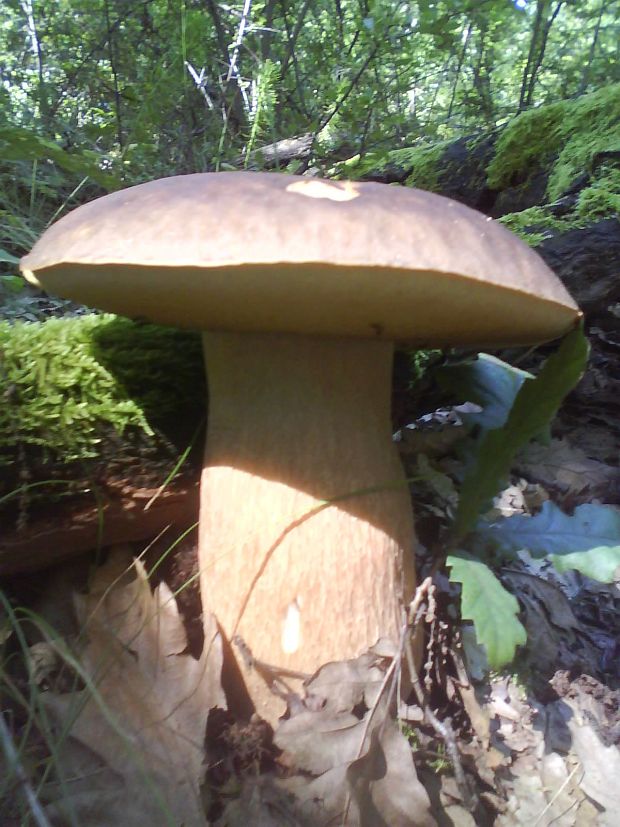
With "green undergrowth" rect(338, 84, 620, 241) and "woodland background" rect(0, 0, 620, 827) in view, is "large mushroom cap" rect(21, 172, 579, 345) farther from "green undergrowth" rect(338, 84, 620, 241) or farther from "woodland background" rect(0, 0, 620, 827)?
"green undergrowth" rect(338, 84, 620, 241)

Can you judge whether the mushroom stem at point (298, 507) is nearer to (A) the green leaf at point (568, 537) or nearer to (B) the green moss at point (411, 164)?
(A) the green leaf at point (568, 537)

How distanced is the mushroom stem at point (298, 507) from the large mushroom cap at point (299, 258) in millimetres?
136

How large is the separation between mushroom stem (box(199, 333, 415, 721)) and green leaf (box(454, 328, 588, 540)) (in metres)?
0.18

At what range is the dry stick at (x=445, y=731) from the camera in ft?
3.71

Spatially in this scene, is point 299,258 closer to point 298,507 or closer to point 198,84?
point 298,507

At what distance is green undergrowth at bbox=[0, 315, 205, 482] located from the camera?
1.15m

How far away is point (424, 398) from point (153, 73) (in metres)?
3.05

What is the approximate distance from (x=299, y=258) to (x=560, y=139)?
211 centimetres

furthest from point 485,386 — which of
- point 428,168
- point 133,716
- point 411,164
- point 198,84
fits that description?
point 198,84

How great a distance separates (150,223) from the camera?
2.88 feet

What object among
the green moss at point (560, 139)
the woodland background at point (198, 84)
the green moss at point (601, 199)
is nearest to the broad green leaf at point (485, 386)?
the green moss at point (601, 199)

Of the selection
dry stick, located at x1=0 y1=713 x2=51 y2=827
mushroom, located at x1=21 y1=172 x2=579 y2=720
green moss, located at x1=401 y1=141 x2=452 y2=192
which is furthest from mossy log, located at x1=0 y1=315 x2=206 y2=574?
green moss, located at x1=401 y1=141 x2=452 y2=192

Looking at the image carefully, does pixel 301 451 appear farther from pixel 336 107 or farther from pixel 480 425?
pixel 336 107

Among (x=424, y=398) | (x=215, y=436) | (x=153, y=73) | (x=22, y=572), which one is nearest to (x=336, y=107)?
(x=153, y=73)
